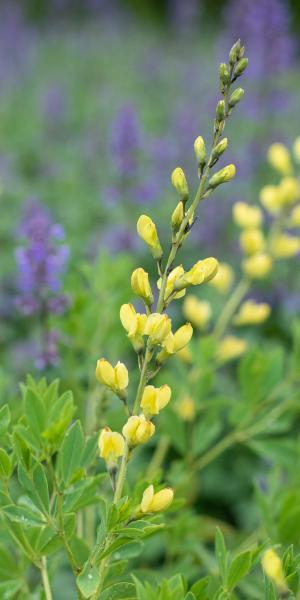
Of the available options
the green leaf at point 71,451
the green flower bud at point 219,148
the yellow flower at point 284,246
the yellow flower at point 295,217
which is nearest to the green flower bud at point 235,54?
the green flower bud at point 219,148

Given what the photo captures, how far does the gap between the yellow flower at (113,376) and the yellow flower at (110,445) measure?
0.07 m

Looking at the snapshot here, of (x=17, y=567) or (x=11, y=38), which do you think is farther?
(x=11, y=38)

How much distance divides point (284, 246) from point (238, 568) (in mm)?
1117

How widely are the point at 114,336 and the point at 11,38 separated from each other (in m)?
7.06

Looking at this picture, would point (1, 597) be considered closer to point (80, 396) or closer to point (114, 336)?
point (80, 396)

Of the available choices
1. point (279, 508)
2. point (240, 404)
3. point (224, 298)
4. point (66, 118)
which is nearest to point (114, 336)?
point (240, 404)

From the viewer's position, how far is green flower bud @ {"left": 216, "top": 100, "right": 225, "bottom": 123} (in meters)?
1.11

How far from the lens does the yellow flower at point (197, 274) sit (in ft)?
3.68

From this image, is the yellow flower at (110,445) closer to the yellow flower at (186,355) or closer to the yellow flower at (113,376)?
the yellow flower at (113,376)

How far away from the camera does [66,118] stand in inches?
258

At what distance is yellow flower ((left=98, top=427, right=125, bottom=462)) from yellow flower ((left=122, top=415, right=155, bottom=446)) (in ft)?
0.18

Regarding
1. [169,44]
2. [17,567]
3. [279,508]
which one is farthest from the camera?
[169,44]

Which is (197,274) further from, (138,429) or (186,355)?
(186,355)

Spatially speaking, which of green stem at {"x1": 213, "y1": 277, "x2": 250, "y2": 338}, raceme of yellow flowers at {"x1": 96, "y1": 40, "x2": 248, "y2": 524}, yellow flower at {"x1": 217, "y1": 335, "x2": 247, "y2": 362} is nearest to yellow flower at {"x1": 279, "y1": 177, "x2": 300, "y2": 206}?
green stem at {"x1": 213, "y1": 277, "x2": 250, "y2": 338}
